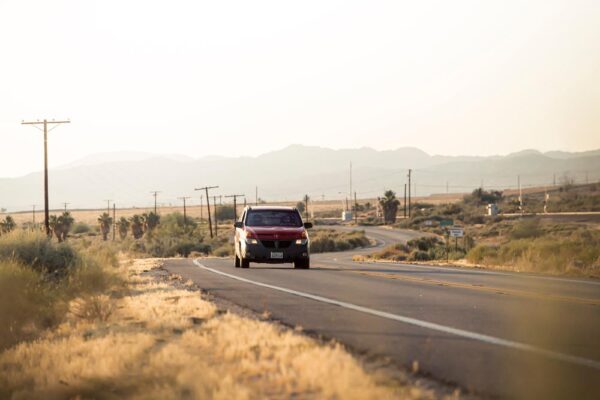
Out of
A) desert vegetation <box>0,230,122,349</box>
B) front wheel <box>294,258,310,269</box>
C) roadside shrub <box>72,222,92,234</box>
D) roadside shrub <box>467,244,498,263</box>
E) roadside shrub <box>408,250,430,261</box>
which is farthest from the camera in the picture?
roadside shrub <box>72,222,92,234</box>

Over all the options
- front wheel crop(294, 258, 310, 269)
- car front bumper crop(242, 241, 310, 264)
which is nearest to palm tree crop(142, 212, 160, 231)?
front wheel crop(294, 258, 310, 269)

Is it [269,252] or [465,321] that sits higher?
[269,252]

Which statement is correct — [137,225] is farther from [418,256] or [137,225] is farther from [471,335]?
[471,335]

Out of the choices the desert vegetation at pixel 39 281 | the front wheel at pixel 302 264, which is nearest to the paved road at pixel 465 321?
the desert vegetation at pixel 39 281

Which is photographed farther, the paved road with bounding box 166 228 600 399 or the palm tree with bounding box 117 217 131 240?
the palm tree with bounding box 117 217 131 240

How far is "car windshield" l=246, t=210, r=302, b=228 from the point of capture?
27.4 metres

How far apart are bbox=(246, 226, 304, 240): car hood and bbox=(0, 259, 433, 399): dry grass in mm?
12277

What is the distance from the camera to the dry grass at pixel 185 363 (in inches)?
317

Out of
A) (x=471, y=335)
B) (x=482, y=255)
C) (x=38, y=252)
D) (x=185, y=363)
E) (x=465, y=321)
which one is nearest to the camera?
(x=185, y=363)

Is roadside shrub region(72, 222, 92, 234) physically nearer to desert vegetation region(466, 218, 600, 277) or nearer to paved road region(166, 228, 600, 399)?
desert vegetation region(466, 218, 600, 277)

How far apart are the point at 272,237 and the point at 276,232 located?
0.20 m

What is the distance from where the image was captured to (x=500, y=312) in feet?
43.7

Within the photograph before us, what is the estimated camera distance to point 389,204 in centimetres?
13575

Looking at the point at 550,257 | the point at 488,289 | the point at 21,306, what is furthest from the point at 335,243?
the point at 21,306
